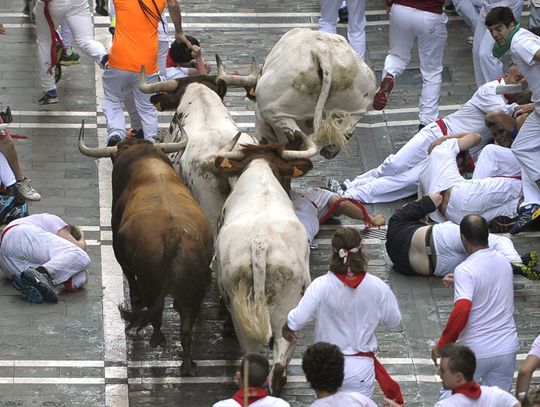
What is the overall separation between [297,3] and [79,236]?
8386mm

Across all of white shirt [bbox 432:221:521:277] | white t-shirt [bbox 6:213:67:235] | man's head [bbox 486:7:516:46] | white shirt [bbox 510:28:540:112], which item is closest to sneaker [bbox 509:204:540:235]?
white shirt [bbox 432:221:521:277]

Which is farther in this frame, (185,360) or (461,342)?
(185,360)

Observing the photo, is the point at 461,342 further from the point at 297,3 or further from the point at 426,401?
the point at 297,3

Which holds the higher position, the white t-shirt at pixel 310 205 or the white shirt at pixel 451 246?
the white shirt at pixel 451 246

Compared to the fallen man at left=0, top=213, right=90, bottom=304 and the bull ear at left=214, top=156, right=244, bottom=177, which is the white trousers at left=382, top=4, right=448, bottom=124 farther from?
the fallen man at left=0, top=213, right=90, bottom=304

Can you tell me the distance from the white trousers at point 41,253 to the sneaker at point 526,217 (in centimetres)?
473

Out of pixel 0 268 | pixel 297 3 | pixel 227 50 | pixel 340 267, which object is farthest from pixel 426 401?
pixel 297 3

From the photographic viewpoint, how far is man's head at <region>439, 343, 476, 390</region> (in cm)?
1065

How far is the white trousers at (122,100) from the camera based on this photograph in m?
18.4

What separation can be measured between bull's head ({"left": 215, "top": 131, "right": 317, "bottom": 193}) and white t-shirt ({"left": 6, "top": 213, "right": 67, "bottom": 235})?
188 centimetres

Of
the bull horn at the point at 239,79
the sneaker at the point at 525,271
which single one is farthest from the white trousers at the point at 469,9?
the sneaker at the point at 525,271

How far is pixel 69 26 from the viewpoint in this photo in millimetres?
19750

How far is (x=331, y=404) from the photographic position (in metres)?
10.5

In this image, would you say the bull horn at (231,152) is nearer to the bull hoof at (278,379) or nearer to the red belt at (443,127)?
the bull hoof at (278,379)
